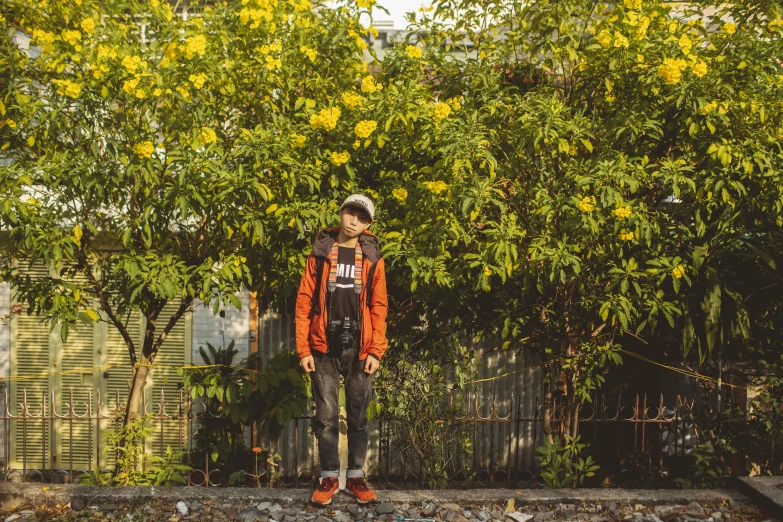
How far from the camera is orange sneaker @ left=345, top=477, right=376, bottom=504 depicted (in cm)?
463

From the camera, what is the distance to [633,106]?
206 inches

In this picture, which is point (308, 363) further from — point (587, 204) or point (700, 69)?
point (700, 69)

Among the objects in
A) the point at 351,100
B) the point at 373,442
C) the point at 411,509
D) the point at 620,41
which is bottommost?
the point at 373,442

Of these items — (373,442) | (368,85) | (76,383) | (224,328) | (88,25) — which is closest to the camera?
(88,25)

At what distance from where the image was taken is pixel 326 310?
181 inches

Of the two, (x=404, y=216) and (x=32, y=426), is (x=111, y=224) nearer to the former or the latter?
(x=404, y=216)

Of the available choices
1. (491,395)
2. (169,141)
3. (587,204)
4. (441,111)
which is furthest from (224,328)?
(587,204)

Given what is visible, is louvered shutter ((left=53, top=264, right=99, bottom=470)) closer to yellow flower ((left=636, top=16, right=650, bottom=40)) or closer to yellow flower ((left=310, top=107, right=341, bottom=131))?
yellow flower ((left=310, top=107, right=341, bottom=131))

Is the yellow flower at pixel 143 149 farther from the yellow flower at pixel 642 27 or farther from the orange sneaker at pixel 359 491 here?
the yellow flower at pixel 642 27

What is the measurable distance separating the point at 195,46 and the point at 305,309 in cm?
202

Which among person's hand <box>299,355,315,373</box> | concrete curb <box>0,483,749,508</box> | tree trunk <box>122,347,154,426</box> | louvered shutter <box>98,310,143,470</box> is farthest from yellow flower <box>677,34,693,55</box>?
louvered shutter <box>98,310,143,470</box>

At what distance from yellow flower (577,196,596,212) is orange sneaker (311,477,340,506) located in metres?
2.40

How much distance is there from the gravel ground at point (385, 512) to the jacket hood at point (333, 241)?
1602 millimetres

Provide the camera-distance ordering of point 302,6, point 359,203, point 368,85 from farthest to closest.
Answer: point 302,6 < point 368,85 < point 359,203
